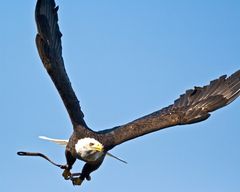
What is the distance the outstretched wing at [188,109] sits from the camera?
8.56 metres

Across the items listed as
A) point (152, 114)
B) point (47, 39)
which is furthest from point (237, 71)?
point (47, 39)

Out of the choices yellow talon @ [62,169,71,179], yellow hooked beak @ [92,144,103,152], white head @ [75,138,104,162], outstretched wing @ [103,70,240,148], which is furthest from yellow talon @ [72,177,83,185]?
outstretched wing @ [103,70,240,148]

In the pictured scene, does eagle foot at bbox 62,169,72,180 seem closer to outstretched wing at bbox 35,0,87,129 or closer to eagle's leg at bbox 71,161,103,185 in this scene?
eagle's leg at bbox 71,161,103,185

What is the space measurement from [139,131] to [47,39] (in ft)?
6.49

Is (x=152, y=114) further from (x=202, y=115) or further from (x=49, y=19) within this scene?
(x=49, y=19)

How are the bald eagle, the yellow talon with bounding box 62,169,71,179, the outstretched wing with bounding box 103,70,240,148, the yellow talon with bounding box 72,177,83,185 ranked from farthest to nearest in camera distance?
the outstretched wing with bounding box 103,70,240,148
the bald eagle
the yellow talon with bounding box 72,177,83,185
the yellow talon with bounding box 62,169,71,179

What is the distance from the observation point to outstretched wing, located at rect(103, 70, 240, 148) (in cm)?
856

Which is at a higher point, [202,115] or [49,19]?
[49,19]

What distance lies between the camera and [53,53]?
9.16m

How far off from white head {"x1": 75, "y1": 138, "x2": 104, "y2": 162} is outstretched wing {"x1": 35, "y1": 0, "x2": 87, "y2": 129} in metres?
0.37

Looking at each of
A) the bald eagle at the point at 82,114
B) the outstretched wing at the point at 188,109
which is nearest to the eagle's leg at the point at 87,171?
the bald eagle at the point at 82,114

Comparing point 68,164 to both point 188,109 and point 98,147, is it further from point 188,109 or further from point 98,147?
point 188,109

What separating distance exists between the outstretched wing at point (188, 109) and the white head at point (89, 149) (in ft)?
0.92

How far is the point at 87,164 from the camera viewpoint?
8.16 meters
